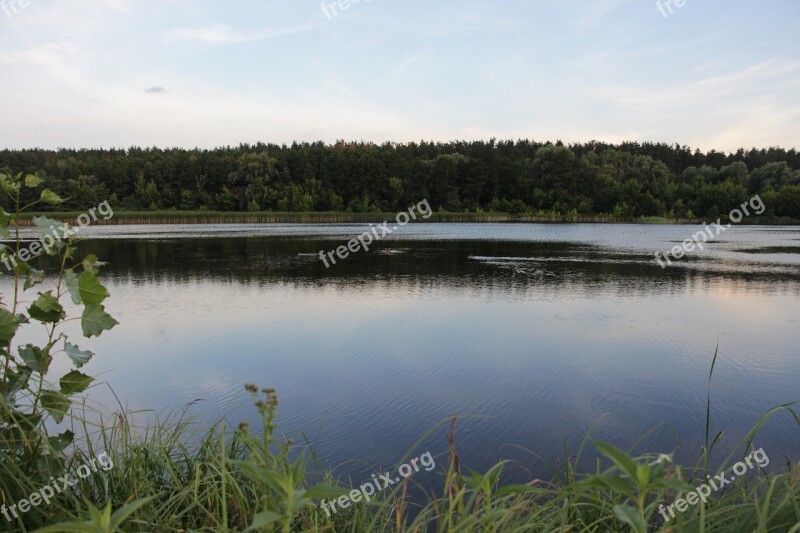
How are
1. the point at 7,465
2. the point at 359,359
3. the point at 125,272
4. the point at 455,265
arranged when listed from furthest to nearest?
the point at 455,265, the point at 125,272, the point at 359,359, the point at 7,465

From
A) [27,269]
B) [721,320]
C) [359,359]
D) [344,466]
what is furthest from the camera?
[721,320]

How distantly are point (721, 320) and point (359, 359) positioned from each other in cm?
755

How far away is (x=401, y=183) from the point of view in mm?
90938

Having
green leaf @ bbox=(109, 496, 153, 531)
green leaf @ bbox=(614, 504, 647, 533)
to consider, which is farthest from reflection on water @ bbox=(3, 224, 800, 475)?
green leaf @ bbox=(109, 496, 153, 531)

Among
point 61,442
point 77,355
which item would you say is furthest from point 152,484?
point 77,355

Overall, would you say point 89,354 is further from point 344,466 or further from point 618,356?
point 618,356

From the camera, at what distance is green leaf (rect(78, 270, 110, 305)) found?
286 centimetres

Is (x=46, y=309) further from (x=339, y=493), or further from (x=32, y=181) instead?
(x=339, y=493)

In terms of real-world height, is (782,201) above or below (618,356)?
above

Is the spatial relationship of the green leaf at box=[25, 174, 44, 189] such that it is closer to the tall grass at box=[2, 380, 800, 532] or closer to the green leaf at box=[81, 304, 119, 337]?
the green leaf at box=[81, 304, 119, 337]

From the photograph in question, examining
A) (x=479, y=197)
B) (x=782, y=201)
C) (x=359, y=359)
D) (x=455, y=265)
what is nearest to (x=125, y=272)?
(x=455, y=265)

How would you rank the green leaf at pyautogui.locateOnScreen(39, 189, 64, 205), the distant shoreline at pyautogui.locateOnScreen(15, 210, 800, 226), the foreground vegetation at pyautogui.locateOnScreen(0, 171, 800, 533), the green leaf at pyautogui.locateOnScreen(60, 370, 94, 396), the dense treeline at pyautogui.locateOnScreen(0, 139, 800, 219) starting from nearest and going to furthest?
the foreground vegetation at pyautogui.locateOnScreen(0, 171, 800, 533) → the green leaf at pyautogui.locateOnScreen(39, 189, 64, 205) → the green leaf at pyautogui.locateOnScreen(60, 370, 94, 396) → the distant shoreline at pyautogui.locateOnScreen(15, 210, 800, 226) → the dense treeline at pyautogui.locateOnScreen(0, 139, 800, 219)

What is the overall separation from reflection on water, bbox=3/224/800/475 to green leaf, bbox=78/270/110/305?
2.91m

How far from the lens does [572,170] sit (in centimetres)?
9062
